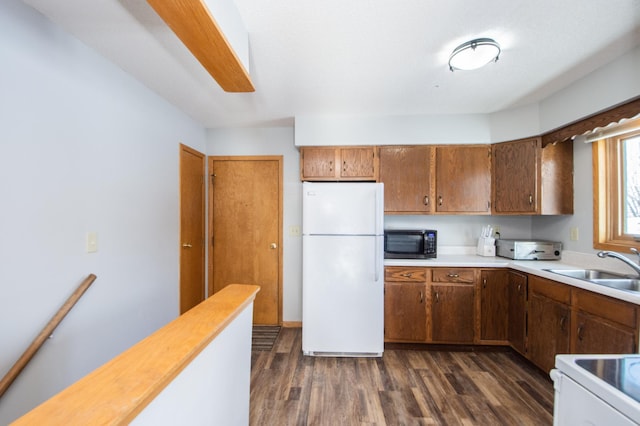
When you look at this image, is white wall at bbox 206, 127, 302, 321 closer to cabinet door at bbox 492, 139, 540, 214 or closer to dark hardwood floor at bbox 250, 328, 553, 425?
dark hardwood floor at bbox 250, 328, 553, 425

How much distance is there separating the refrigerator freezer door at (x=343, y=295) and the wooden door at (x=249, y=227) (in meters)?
0.80

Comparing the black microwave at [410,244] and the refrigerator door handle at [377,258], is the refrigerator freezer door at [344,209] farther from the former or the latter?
the black microwave at [410,244]

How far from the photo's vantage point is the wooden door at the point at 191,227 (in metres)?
2.65

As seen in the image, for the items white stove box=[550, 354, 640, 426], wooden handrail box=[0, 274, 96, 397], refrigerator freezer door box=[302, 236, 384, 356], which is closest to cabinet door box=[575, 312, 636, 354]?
white stove box=[550, 354, 640, 426]

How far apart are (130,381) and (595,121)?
3079mm

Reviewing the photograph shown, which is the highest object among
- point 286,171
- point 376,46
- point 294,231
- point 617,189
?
point 376,46

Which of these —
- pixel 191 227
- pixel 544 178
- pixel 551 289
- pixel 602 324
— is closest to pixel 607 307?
A: pixel 602 324

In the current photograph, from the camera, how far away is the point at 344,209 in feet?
7.90

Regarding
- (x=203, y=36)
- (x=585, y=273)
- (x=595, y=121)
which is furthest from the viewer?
(x=585, y=273)

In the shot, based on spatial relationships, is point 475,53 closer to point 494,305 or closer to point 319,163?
point 319,163

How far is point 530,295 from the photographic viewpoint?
2.21 m

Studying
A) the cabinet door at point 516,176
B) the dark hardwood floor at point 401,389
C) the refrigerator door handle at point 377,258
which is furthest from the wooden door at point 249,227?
the cabinet door at point 516,176

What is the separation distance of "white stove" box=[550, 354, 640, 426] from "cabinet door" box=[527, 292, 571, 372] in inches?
51.8

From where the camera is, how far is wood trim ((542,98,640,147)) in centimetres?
169
